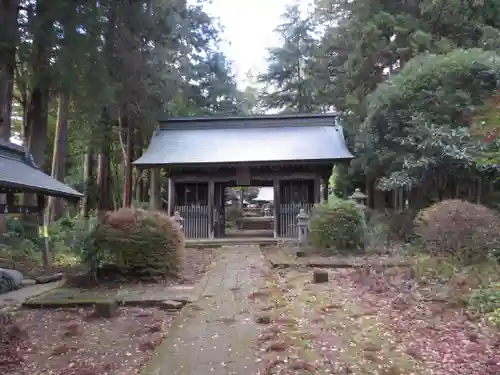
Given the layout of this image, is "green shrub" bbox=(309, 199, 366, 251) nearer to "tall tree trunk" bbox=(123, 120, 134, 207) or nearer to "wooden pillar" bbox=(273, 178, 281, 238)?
"wooden pillar" bbox=(273, 178, 281, 238)

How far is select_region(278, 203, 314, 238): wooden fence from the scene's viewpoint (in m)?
14.4

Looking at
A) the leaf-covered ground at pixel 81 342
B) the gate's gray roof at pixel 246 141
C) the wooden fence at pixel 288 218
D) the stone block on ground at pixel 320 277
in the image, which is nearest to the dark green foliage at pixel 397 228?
the wooden fence at pixel 288 218

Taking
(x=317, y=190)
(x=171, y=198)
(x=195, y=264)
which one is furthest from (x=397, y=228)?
(x=171, y=198)

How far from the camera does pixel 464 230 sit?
766cm

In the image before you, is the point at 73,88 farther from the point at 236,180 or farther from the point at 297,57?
the point at 297,57

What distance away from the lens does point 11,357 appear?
13.3 feet

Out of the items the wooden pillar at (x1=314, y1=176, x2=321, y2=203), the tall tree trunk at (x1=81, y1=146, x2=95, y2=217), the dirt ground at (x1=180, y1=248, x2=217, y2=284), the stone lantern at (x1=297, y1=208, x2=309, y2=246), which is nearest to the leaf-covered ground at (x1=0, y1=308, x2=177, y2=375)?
the dirt ground at (x1=180, y1=248, x2=217, y2=284)

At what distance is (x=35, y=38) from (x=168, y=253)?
A: 166 inches

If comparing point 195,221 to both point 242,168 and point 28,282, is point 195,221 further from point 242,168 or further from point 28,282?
point 28,282

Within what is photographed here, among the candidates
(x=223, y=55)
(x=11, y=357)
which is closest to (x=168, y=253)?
(x=11, y=357)

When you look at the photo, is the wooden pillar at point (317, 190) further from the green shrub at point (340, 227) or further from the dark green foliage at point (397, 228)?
the green shrub at point (340, 227)

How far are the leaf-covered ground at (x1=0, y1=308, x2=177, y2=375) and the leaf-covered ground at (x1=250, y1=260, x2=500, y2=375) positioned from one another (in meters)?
A: 1.23

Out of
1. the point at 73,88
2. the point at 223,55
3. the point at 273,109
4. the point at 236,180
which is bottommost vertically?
the point at 236,180

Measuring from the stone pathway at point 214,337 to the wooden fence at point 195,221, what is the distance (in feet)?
23.3
